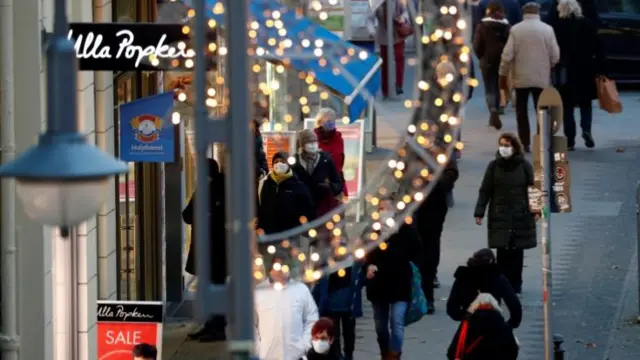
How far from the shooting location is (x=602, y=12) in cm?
2758

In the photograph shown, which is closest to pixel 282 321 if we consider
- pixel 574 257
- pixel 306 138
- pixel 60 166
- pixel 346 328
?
pixel 346 328

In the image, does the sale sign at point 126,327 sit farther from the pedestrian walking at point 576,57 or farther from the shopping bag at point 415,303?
the pedestrian walking at point 576,57

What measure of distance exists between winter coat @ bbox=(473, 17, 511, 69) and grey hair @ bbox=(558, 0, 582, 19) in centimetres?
97

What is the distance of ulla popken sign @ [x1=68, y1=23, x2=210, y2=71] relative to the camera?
12820mm

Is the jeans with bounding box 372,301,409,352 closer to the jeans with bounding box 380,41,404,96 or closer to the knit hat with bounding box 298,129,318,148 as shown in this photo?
the knit hat with bounding box 298,129,318,148

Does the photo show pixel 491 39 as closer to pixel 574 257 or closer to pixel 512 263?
pixel 574 257

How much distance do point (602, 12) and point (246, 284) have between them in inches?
844

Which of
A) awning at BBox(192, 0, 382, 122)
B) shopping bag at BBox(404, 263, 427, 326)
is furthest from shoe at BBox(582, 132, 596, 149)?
shopping bag at BBox(404, 263, 427, 326)

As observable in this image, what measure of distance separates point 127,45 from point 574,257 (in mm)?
7191

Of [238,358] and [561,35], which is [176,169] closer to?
[561,35]

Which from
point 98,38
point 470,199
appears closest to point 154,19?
point 98,38

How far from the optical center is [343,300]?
14570 mm

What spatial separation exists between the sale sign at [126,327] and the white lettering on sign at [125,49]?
182cm

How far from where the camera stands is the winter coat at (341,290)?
14.5 m
